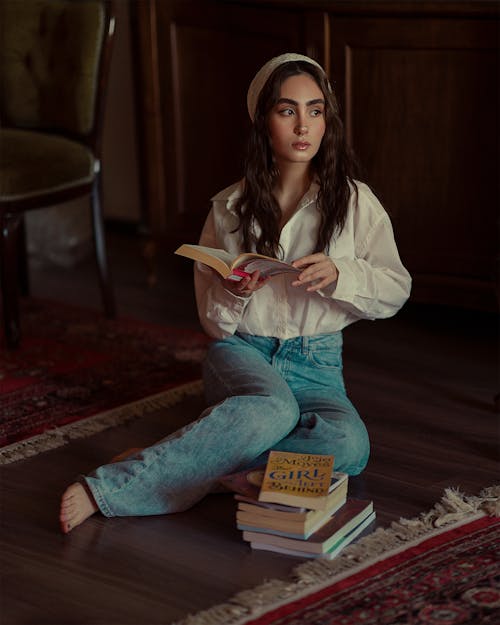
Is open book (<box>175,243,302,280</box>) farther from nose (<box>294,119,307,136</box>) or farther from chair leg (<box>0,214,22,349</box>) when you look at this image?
chair leg (<box>0,214,22,349</box>)

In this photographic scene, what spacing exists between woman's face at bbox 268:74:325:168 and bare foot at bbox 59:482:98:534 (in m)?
0.70

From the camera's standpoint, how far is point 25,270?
3270mm

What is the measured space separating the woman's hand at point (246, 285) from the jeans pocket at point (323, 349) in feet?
0.55

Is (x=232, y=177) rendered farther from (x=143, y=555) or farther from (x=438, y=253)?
(x=143, y=555)

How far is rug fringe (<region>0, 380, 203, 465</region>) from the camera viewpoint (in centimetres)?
216

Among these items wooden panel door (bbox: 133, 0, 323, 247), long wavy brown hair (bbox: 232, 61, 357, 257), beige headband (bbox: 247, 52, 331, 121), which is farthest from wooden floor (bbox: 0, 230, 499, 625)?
beige headband (bbox: 247, 52, 331, 121)

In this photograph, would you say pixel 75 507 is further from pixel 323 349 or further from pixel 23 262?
pixel 23 262

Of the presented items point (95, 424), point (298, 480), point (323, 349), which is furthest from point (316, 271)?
point (95, 424)

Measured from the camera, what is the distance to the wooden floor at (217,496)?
Answer: 161 cm

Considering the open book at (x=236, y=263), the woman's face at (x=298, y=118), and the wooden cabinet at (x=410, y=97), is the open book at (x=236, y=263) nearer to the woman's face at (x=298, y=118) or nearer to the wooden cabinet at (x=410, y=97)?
the woman's face at (x=298, y=118)

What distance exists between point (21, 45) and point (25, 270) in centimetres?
67

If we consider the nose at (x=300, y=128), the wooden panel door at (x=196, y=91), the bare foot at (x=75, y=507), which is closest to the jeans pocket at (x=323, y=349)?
the nose at (x=300, y=128)

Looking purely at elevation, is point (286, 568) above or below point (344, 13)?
below

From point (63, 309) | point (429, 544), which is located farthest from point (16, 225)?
point (429, 544)
